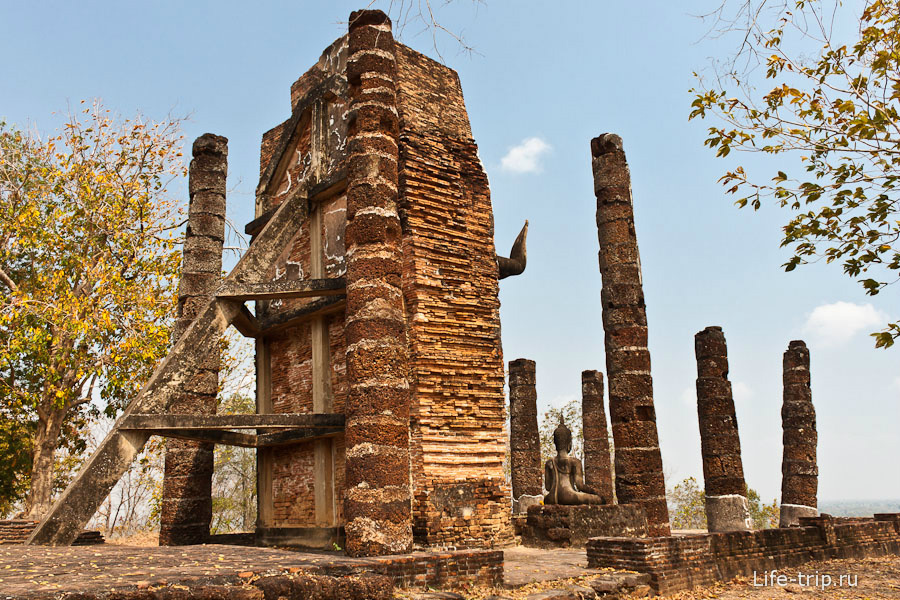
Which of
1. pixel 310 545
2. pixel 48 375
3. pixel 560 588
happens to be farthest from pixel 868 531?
pixel 48 375

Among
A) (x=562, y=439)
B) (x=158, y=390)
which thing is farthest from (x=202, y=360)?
(x=562, y=439)

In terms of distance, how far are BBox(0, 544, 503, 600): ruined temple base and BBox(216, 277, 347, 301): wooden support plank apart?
11.0ft

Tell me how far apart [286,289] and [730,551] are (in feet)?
22.4

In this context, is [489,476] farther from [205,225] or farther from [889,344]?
[205,225]

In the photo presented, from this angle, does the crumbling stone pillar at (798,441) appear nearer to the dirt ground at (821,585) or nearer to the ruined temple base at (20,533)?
the dirt ground at (821,585)

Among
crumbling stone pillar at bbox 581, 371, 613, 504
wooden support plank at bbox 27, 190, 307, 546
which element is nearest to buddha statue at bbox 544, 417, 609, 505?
wooden support plank at bbox 27, 190, 307, 546

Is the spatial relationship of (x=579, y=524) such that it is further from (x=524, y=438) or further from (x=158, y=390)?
(x=524, y=438)

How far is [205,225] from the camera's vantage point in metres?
12.3

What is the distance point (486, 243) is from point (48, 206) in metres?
10.8

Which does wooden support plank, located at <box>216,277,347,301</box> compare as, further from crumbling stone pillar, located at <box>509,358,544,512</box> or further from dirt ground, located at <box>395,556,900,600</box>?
crumbling stone pillar, located at <box>509,358,544,512</box>

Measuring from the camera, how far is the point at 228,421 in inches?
359

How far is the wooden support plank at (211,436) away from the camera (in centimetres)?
996

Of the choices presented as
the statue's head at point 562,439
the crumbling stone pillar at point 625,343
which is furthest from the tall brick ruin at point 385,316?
the statue's head at point 562,439

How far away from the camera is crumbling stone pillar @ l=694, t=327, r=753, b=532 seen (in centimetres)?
1424
